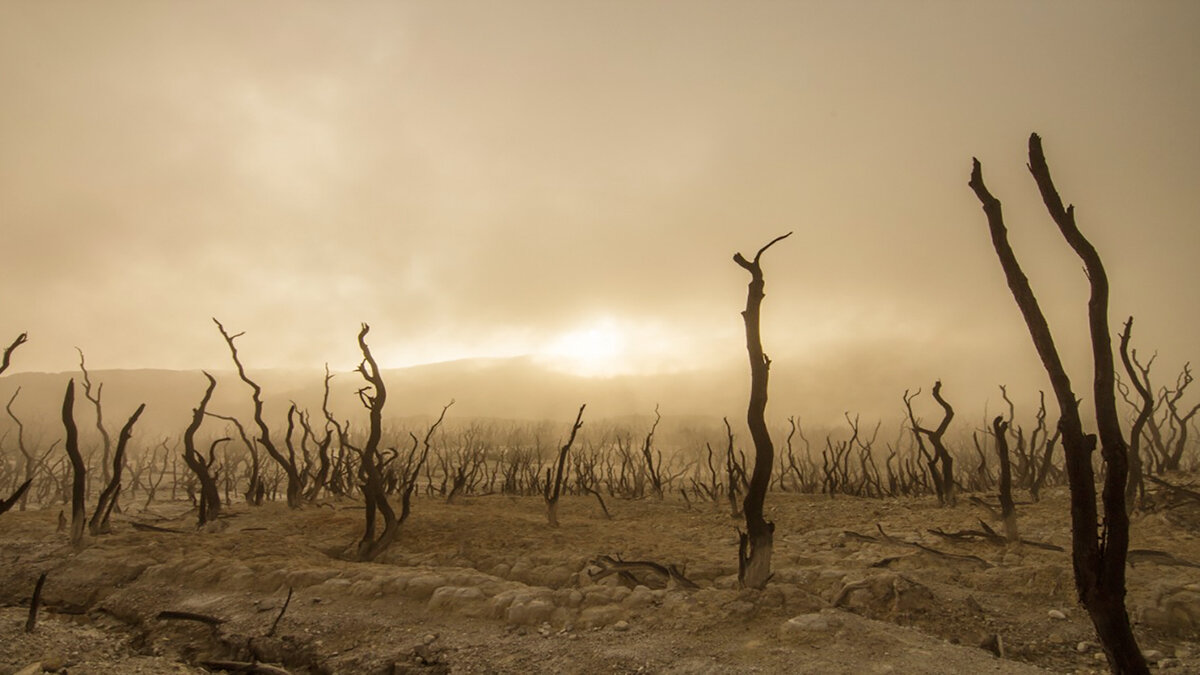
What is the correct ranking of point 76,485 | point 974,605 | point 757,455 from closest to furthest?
1. point 974,605
2. point 757,455
3. point 76,485

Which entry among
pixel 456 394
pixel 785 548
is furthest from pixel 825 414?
pixel 785 548

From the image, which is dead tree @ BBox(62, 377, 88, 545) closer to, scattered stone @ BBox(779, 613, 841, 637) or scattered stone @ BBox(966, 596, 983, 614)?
scattered stone @ BBox(779, 613, 841, 637)

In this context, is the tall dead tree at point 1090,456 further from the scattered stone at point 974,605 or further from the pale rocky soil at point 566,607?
the scattered stone at point 974,605

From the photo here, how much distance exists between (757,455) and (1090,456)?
3444mm

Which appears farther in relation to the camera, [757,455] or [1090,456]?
[757,455]

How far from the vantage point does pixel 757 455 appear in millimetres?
6488

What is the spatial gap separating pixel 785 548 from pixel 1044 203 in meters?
6.93

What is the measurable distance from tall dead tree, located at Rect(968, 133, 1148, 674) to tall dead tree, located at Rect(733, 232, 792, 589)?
2449 mm

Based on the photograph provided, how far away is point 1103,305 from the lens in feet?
12.7

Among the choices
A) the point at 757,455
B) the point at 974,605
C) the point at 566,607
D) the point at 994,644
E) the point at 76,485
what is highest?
the point at 757,455

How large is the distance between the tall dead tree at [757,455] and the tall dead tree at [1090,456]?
8.03 ft

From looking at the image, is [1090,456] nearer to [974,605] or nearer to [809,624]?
[809,624]

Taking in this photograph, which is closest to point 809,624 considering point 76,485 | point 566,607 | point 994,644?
point 994,644

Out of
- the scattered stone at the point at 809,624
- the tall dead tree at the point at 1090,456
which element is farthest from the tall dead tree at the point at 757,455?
the tall dead tree at the point at 1090,456
